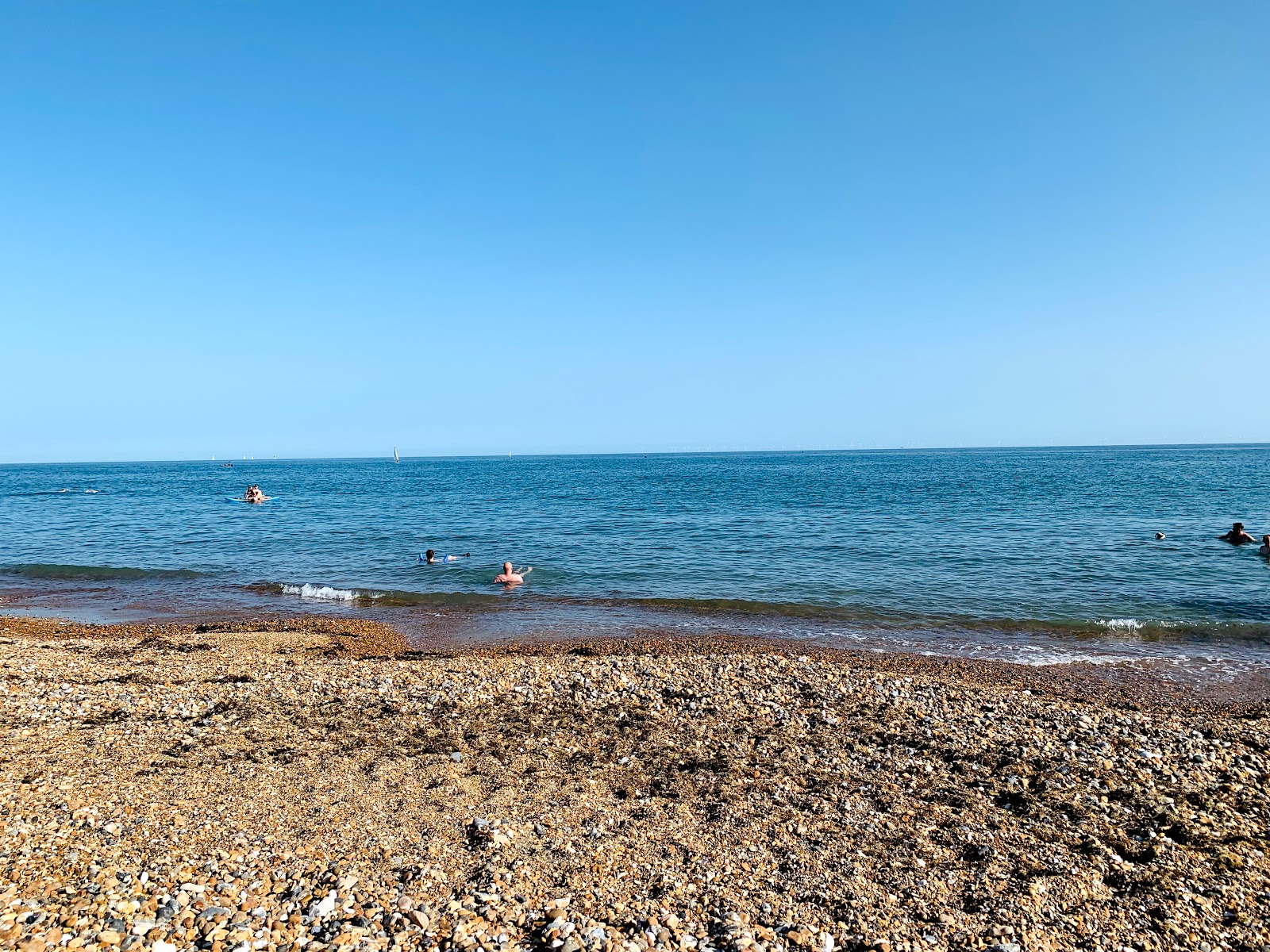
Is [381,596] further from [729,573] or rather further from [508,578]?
[729,573]

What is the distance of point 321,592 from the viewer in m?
26.1

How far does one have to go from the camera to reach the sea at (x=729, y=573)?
20.2 meters

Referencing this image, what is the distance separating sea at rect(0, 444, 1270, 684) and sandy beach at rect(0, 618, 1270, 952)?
5.74 meters

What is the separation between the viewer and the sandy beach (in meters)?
6.70

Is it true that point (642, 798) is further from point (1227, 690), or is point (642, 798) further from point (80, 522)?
point (80, 522)

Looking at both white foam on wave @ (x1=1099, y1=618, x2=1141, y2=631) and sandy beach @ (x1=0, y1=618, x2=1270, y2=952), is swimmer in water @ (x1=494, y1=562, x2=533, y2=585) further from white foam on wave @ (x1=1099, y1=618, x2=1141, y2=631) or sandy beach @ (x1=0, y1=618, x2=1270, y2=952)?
white foam on wave @ (x1=1099, y1=618, x2=1141, y2=631)

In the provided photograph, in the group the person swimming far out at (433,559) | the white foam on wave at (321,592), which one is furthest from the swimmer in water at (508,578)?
the white foam on wave at (321,592)

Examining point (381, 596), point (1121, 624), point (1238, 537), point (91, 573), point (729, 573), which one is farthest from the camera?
point (1238, 537)

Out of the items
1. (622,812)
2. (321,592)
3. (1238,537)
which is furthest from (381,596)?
(1238,537)

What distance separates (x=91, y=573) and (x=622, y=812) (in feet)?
103

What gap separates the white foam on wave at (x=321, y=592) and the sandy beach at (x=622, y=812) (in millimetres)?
10336

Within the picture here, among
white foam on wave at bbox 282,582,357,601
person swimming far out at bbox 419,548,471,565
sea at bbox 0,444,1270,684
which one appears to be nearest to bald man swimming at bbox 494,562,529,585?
sea at bbox 0,444,1270,684

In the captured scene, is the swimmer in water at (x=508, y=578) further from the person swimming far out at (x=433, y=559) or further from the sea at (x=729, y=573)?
the person swimming far out at (x=433, y=559)

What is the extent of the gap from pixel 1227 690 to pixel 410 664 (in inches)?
692
